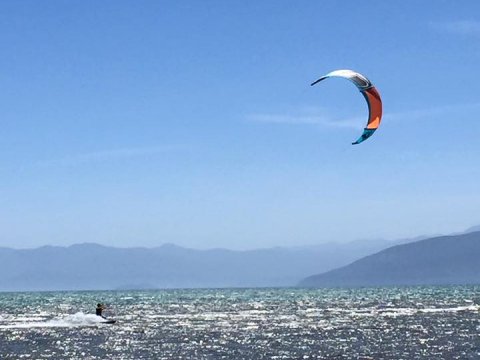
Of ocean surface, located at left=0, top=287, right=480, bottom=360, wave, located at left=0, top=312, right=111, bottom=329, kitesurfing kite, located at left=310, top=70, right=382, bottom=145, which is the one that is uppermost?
kitesurfing kite, located at left=310, top=70, right=382, bottom=145

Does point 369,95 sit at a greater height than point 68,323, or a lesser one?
greater

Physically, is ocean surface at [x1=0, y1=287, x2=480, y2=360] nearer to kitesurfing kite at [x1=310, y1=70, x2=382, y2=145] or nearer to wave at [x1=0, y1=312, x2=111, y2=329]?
wave at [x1=0, y1=312, x2=111, y2=329]

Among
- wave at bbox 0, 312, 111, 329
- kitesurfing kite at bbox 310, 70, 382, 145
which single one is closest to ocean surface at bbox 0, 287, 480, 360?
wave at bbox 0, 312, 111, 329

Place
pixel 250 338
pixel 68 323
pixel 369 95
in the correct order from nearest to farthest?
pixel 369 95, pixel 250 338, pixel 68 323

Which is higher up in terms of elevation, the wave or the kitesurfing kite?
the kitesurfing kite

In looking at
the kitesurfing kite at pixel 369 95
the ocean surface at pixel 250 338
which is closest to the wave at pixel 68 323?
the ocean surface at pixel 250 338

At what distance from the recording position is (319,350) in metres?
56.6

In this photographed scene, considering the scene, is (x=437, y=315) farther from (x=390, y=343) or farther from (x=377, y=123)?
(x=377, y=123)

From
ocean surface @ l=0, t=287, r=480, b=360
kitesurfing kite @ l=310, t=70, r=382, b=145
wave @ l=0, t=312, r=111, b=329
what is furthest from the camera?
wave @ l=0, t=312, r=111, b=329

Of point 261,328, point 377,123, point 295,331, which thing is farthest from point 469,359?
point 261,328

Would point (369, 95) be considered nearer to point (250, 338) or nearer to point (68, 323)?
point (250, 338)

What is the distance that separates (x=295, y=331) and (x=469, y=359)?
22462mm

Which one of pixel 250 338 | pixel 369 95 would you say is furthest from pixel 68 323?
pixel 369 95

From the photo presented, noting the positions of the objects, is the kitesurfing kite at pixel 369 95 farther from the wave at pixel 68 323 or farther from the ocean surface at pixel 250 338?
the wave at pixel 68 323
